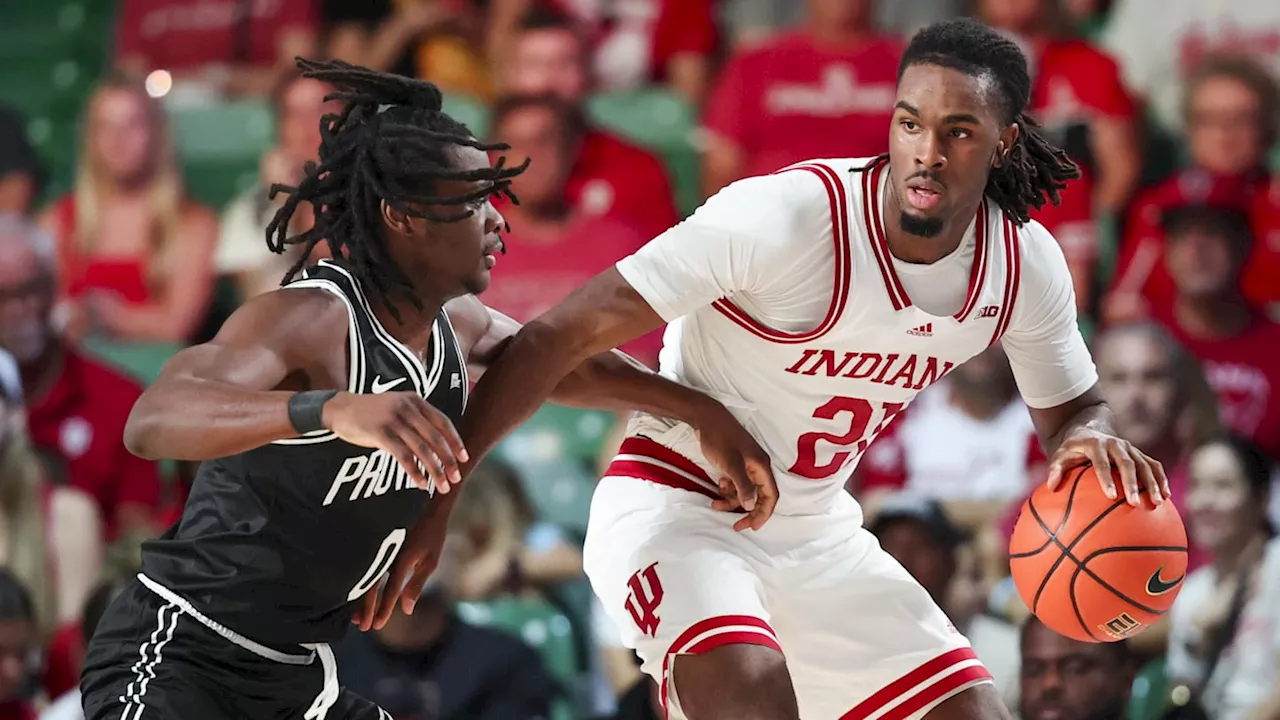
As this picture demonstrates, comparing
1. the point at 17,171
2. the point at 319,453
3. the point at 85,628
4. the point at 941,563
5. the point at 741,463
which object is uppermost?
the point at 319,453

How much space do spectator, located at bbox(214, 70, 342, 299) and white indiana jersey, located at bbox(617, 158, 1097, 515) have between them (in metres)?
3.78

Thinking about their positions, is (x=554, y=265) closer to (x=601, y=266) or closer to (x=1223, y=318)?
(x=601, y=266)

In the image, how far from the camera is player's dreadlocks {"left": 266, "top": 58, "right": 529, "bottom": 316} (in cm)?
333

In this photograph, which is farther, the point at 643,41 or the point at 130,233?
the point at 130,233

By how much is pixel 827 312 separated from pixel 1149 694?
9.40ft

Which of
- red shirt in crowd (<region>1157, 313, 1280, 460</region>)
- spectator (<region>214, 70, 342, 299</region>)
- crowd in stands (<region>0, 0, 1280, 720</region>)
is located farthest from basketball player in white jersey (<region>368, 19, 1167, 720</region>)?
spectator (<region>214, 70, 342, 299</region>)

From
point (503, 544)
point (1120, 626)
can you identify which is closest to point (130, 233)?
point (503, 544)

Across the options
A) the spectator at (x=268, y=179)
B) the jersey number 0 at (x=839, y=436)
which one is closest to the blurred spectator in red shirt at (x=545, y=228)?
the spectator at (x=268, y=179)

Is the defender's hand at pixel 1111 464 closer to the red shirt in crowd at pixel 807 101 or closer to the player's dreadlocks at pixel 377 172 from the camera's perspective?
the player's dreadlocks at pixel 377 172

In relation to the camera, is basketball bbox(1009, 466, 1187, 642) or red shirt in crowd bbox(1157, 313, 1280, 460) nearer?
basketball bbox(1009, 466, 1187, 642)

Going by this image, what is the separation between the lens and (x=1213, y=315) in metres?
6.45

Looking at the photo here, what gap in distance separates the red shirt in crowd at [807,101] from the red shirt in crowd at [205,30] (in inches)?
89.2

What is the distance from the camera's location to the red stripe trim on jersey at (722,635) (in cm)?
349

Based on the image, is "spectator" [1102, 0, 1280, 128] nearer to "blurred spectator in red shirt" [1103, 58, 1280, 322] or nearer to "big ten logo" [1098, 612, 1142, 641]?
"blurred spectator in red shirt" [1103, 58, 1280, 322]
